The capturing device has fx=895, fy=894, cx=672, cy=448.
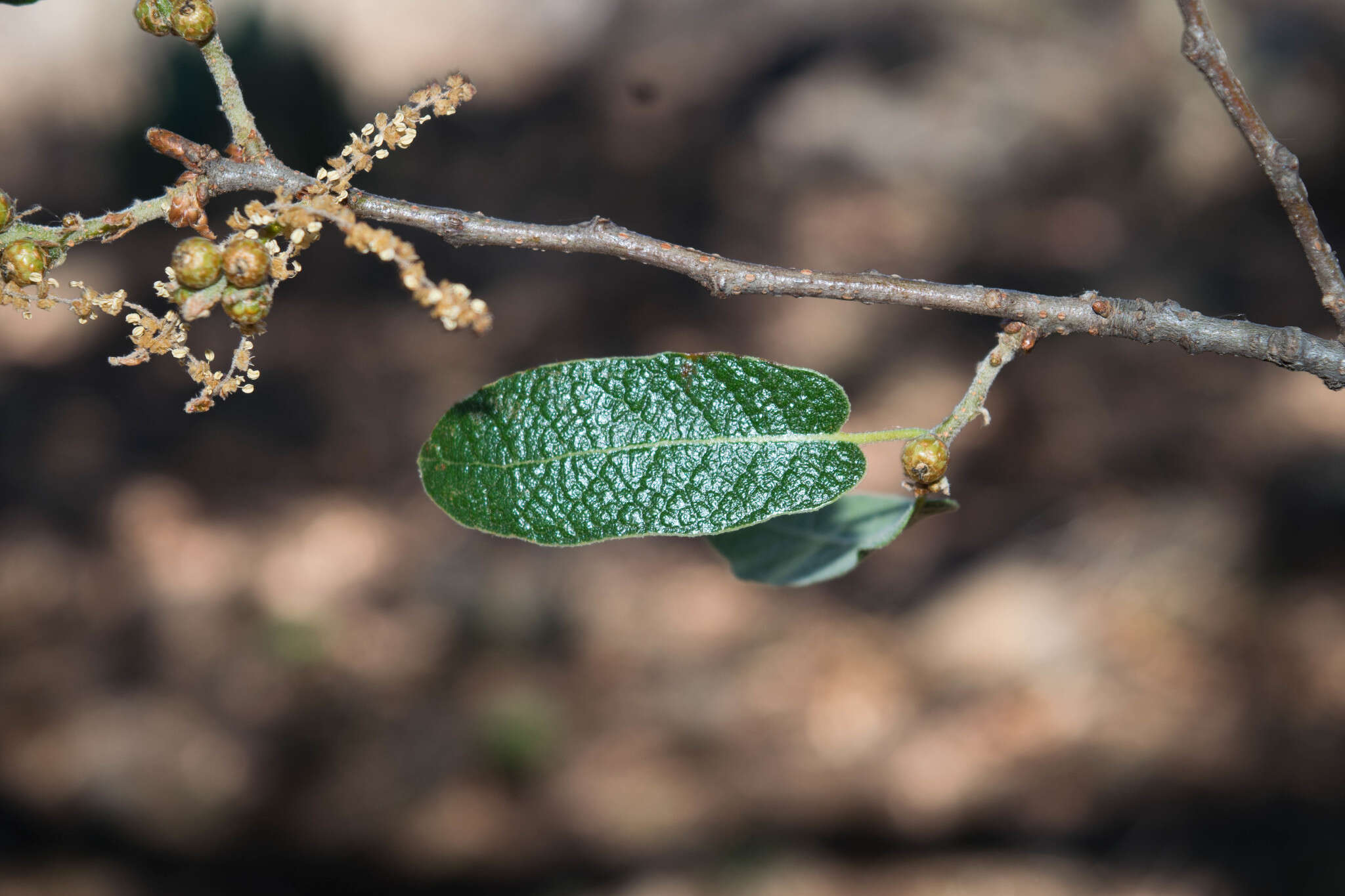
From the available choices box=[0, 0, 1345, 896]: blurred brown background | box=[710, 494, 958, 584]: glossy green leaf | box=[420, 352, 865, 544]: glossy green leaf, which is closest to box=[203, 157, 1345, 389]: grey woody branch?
box=[420, 352, 865, 544]: glossy green leaf

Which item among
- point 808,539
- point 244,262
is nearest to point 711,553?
point 808,539

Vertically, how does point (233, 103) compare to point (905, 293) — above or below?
above

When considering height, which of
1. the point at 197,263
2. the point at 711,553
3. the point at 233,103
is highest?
the point at 711,553

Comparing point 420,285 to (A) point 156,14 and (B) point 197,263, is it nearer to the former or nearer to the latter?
(B) point 197,263

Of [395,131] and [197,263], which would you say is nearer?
[197,263]

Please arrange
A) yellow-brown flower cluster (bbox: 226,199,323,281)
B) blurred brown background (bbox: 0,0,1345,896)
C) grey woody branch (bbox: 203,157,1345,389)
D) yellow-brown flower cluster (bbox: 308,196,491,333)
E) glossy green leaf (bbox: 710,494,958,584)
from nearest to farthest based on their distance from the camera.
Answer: yellow-brown flower cluster (bbox: 308,196,491,333), yellow-brown flower cluster (bbox: 226,199,323,281), grey woody branch (bbox: 203,157,1345,389), glossy green leaf (bbox: 710,494,958,584), blurred brown background (bbox: 0,0,1345,896)

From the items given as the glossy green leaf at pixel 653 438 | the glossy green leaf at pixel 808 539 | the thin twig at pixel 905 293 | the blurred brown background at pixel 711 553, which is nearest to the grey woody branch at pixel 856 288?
the thin twig at pixel 905 293

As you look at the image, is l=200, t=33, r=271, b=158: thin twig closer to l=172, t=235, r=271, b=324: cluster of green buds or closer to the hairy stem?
l=172, t=235, r=271, b=324: cluster of green buds
